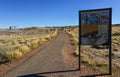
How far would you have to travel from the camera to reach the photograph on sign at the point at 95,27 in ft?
28.7

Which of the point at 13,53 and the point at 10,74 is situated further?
the point at 13,53

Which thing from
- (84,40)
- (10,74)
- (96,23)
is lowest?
(10,74)

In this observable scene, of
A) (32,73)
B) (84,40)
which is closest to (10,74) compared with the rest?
(32,73)

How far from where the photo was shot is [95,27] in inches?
356

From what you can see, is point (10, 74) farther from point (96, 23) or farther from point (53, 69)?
point (96, 23)

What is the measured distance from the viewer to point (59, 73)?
885cm

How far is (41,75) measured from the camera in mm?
8461

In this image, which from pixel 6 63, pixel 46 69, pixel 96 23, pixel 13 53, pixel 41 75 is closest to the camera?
pixel 41 75

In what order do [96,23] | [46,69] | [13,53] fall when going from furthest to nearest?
[13,53] < [46,69] < [96,23]

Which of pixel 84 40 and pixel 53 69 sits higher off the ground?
pixel 84 40

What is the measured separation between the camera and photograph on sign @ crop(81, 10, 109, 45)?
873 centimetres

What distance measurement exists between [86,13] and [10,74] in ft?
14.7

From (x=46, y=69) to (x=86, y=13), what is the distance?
3.37 m

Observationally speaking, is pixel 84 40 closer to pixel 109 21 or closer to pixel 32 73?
pixel 109 21
